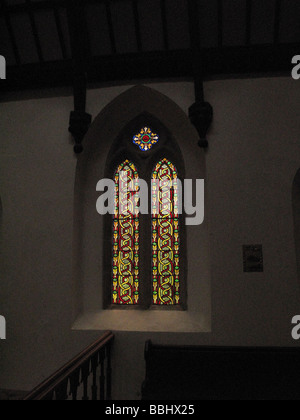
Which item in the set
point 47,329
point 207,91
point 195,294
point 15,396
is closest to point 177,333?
point 195,294

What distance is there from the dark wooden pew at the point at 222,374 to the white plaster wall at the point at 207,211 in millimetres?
238

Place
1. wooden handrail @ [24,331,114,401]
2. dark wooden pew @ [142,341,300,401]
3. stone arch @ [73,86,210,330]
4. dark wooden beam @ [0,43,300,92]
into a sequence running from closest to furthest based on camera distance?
wooden handrail @ [24,331,114,401] → dark wooden pew @ [142,341,300,401] → dark wooden beam @ [0,43,300,92] → stone arch @ [73,86,210,330]

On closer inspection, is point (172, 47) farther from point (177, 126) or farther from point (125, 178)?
point (125, 178)

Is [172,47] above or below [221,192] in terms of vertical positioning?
above

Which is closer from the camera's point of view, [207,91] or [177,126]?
[207,91]

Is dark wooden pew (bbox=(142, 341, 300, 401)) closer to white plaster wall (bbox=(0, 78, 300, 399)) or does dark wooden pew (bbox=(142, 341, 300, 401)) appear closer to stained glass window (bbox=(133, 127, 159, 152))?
white plaster wall (bbox=(0, 78, 300, 399))

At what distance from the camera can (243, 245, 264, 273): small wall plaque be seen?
400 centimetres

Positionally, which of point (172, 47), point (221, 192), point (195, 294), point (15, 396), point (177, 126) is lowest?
point (15, 396)

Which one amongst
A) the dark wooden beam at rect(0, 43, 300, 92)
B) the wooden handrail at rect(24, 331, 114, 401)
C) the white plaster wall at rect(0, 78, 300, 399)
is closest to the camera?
the wooden handrail at rect(24, 331, 114, 401)

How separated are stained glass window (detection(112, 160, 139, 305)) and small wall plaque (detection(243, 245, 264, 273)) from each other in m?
1.44

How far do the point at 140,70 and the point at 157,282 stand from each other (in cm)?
275

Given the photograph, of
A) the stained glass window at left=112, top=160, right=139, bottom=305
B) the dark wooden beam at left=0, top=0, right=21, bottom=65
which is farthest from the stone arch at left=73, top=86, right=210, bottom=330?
the dark wooden beam at left=0, top=0, right=21, bottom=65

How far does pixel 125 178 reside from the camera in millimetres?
4930

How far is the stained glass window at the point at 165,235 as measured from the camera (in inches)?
180
